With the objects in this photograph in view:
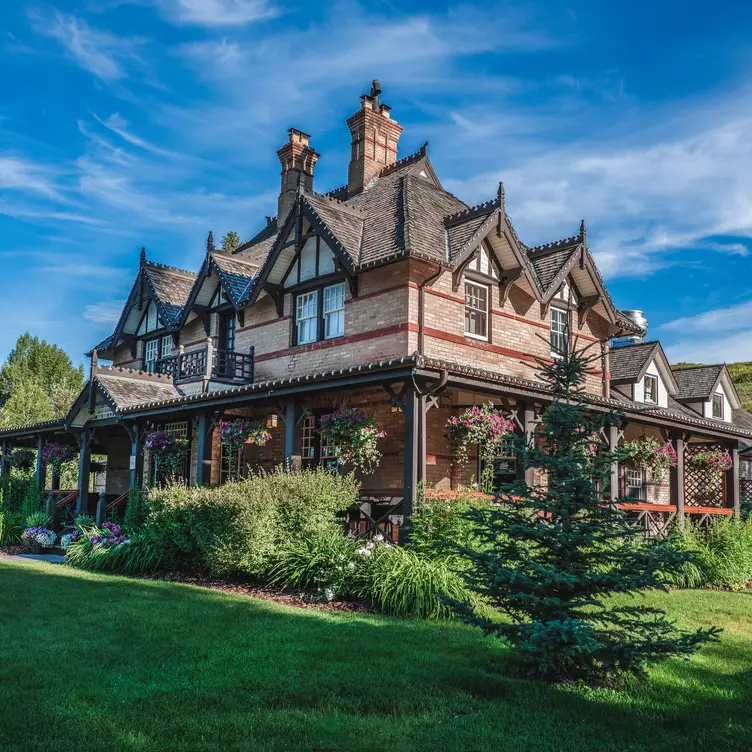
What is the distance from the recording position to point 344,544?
→ 466 inches

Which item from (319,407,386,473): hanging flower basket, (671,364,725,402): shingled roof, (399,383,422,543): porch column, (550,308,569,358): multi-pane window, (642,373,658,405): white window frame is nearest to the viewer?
(399,383,422,543): porch column

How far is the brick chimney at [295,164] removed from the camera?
2398 centimetres

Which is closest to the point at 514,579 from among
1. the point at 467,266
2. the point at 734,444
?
the point at 467,266

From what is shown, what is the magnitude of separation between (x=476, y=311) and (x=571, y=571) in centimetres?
1141

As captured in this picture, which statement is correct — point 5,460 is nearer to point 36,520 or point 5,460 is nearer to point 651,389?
point 36,520

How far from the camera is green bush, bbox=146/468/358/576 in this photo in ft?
40.2

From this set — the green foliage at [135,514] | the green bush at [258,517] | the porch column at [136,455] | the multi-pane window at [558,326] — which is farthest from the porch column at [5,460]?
the multi-pane window at [558,326]

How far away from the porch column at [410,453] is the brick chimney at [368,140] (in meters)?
9.89

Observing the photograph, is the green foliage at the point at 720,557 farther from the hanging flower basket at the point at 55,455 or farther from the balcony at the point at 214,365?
the hanging flower basket at the point at 55,455

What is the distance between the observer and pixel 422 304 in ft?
53.0

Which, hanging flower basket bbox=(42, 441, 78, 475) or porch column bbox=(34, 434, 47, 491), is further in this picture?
porch column bbox=(34, 434, 47, 491)

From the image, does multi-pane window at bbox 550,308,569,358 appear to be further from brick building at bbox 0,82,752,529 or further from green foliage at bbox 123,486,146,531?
green foliage at bbox 123,486,146,531

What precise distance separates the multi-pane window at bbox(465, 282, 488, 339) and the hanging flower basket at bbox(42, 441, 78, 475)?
13429 millimetres

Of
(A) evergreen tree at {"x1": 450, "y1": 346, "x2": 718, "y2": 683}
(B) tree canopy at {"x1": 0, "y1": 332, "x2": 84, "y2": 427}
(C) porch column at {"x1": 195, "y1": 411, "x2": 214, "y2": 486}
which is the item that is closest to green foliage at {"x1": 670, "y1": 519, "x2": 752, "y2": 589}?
(A) evergreen tree at {"x1": 450, "y1": 346, "x2": 718, "y2": 683}
